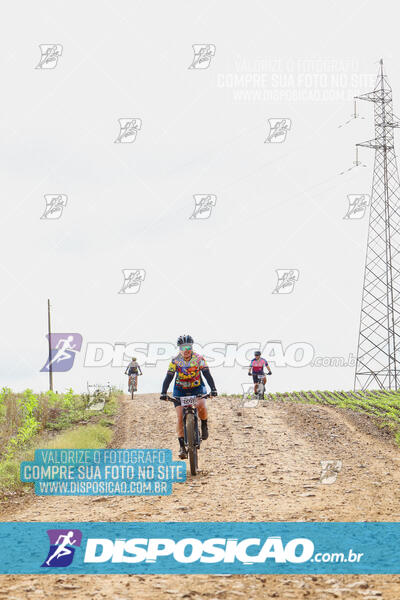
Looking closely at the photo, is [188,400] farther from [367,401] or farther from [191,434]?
[367,401]

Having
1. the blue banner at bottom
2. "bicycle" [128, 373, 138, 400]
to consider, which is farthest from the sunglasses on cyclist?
"bicycle" [128, 373, 138, 400]

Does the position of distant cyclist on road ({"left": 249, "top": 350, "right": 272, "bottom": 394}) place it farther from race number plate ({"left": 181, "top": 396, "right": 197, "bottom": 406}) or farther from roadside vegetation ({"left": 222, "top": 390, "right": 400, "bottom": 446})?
race number plate ({"left": 181, "top": 396, "right": 197, "bottom": 406})

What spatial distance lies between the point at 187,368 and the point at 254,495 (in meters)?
2.96

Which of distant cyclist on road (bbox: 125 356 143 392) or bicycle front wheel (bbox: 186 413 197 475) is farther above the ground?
distant cyclist on road (bbox: 125 356 143 392)

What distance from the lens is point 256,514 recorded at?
9023 millimetres

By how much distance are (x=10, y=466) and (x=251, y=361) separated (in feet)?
42.7

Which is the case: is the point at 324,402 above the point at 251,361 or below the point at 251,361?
below

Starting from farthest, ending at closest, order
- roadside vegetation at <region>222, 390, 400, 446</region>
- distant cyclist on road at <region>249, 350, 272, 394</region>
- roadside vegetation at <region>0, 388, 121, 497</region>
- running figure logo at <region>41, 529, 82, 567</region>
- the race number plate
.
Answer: distant cyclist on road at <region>249, 350, 272, 394</region>
roadside vegetation at <region>222, 390, 400, 446</region>
roadside vegetation at <region>0, 388, 121, 497</region>
the race number plate
running figure logo at <region>41, 529, 82, 567</region>

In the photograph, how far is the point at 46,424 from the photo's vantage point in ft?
69.6

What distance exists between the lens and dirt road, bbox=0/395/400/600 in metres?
6.10

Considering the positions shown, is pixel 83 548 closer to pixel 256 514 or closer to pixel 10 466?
pixel 256 514

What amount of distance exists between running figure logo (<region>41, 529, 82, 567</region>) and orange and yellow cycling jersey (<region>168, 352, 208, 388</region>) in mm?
4424

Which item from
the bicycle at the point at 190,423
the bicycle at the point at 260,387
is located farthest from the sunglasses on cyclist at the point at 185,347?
the bicycle at the point at 260,387

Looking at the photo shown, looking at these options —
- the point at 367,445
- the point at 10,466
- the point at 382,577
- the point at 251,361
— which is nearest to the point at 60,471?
the point at 10,466
